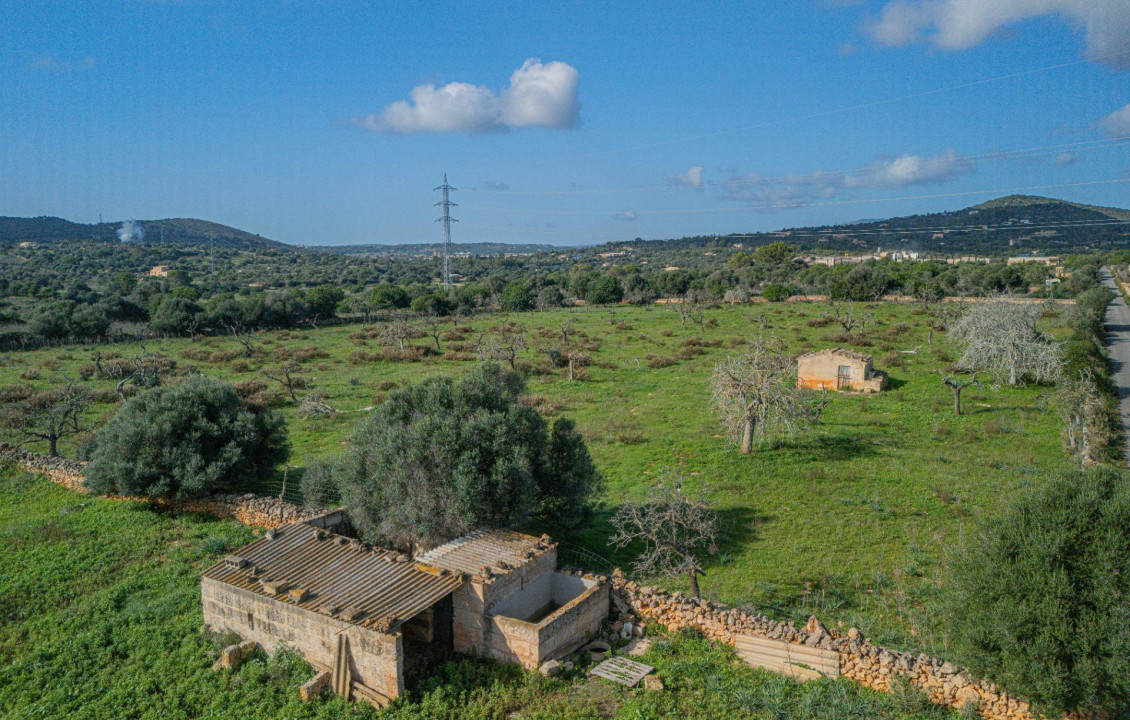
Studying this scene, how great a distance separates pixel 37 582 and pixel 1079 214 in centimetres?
20864

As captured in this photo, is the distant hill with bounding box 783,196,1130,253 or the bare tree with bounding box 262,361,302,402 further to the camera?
the distant hill with bounding box 783,196,1130,253

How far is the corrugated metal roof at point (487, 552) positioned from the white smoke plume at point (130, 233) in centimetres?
17603

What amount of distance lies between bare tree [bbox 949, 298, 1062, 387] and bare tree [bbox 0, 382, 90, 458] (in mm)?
40630

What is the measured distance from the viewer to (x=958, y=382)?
31281 mm

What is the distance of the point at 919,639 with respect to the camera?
12891mm

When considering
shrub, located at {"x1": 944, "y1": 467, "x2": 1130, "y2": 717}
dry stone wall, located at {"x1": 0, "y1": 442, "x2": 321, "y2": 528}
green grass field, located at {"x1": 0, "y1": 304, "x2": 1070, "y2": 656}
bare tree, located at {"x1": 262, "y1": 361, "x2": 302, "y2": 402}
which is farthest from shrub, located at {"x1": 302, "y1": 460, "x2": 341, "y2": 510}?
bare tree, located at {"x1": 262, "y1": 361, "x2": 302, "y2": 402}

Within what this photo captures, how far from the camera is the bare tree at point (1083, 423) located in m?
23.2

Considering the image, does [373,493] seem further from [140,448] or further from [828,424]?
[828,424]

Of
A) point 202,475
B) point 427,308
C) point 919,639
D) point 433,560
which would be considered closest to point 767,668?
point 919,639

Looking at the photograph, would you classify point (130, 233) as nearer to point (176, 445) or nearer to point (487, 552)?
point (176, 445)

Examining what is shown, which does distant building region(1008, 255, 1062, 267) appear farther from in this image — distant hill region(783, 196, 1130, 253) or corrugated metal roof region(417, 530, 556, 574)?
corrugated metal roof region(417, 530, 556, 574)

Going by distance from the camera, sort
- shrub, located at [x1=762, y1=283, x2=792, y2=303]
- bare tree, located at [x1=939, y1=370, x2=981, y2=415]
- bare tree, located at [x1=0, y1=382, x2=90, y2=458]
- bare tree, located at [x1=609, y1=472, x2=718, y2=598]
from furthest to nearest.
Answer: shrub, located at [x1=762, y1=283, x2=792, y2=303]
bare tree, located at [x1=939, y1=370, x2=981, y2=415]
bare tree, located at [x1=0, y1=382, x2=90, y2=458]
bare tree, located at [x1=609, y1=472, x2=718, y2=598]

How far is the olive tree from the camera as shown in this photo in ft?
50.7

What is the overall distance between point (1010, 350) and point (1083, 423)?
11695 millimetres
